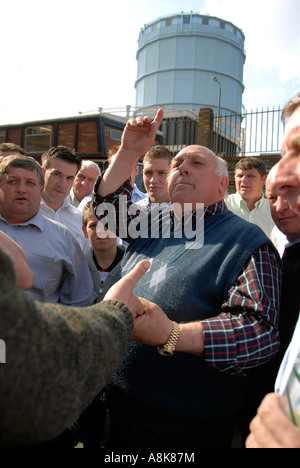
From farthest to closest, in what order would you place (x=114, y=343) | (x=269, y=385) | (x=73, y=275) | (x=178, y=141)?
(x=178, y=141), (x=73, y=275), (x=269, y=385), (x=114, y=343)

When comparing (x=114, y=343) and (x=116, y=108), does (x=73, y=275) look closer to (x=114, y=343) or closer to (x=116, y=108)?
(x=114, y=343)

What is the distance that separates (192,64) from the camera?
3484cm

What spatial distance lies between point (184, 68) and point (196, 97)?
131 inches

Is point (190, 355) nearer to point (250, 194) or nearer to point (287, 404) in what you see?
point (287, 404)

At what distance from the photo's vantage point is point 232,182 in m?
10.3

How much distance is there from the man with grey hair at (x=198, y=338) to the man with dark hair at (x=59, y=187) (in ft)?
7.10

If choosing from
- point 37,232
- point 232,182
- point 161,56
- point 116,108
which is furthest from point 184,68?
point 37,232

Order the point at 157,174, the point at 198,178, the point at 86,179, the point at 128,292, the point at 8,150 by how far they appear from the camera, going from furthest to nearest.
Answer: the point at 86,179 < the point at 8,150 < the point at 157,174 < the point at 198,178 < the point at 128,292

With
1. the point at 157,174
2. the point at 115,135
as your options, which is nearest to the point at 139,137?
the point at 157,174

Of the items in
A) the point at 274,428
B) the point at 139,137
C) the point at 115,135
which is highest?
the point at 115,135

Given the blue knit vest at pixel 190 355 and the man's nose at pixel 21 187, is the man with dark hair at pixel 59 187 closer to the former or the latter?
the man's nose at pixel 21 187

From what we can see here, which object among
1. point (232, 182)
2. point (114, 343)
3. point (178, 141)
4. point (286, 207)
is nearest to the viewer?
point (114, 343)

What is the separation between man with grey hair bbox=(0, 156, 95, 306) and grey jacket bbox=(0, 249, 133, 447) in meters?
1.65

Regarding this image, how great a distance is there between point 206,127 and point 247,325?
1219cm
